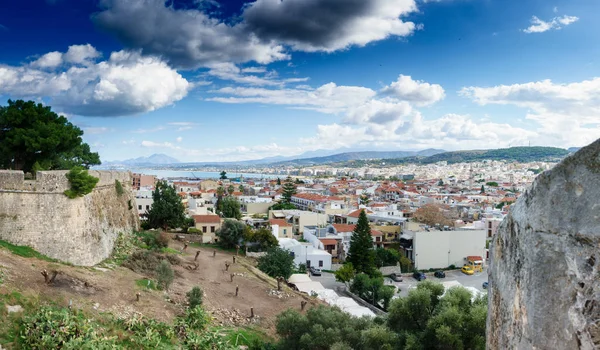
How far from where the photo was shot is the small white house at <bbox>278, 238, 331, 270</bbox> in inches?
1162

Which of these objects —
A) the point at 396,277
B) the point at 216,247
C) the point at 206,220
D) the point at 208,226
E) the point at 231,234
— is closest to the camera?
the point at 231,234

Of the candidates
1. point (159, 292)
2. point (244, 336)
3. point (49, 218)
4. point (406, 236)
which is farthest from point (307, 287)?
point (406, 236)

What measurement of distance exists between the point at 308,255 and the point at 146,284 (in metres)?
17.3

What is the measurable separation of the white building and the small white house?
7.71 metres

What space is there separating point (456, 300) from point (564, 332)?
876 centimetres

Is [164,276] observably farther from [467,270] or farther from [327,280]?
[467,270]

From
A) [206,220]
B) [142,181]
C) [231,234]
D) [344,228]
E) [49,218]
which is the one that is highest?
[49,218]

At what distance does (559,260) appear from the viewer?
2461mm

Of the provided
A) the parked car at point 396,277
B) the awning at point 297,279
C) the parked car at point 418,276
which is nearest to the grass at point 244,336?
the awning at point 297,279

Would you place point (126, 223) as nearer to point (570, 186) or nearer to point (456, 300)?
point (456, 300)

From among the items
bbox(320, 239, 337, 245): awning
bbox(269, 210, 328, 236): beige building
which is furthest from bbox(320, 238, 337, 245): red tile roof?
bbox(269, 210, 328, 236): beige building

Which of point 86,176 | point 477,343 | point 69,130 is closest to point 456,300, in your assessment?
point 477,343

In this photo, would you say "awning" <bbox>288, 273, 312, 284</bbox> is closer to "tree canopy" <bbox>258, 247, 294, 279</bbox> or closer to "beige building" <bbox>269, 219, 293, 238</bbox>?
"tree canopy" <bbox>258, 247, 294, 279</bbox>

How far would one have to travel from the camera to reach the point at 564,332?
244 cm
